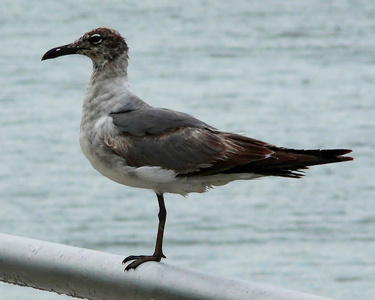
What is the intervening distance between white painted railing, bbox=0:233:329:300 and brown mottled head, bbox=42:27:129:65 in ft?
5.82

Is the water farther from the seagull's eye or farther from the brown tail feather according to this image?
the brown tail feather

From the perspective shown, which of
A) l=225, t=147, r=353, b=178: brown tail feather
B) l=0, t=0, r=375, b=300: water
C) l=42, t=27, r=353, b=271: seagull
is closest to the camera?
l=225, t=147, r=353, b=178: brown tail feather

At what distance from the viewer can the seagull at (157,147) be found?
429 centimetres

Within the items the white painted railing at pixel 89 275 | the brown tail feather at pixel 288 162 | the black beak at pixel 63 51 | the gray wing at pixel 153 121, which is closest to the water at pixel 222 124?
the black beak at pixel 63 51

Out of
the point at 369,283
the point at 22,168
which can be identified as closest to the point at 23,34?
the point at 22,168

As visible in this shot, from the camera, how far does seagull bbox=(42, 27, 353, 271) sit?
169 inches

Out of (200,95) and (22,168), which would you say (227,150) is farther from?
(200,95)

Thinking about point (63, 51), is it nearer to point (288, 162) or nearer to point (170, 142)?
point (170, 142)

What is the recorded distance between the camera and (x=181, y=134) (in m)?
4.52

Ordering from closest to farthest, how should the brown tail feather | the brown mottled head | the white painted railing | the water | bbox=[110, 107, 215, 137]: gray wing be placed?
the white painted railing → the brown tail feather → bbox=[110, 107, 215, 137]: gray wing → the brown mottled head → the water

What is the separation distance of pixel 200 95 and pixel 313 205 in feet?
22.1

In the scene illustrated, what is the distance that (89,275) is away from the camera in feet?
9.71

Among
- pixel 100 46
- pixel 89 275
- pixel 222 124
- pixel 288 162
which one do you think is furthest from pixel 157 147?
pixel 222 124

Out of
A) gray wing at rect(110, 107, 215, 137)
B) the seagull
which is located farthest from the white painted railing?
gray wing at rect(110, 107, 215, 137)
